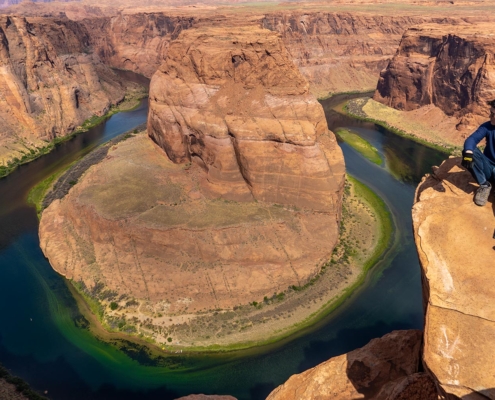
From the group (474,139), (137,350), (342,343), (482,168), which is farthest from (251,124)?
(482,168)

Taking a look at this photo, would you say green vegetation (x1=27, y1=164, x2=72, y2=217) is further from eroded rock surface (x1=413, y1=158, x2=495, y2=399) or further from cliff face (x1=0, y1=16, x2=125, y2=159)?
eroded rock surface (x1=413, y1=158, x2=495, y2=399)

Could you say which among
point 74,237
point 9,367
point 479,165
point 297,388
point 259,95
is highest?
point 479,165

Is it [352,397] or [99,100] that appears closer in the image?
[352,397]

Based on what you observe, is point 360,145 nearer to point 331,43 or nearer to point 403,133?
point 403,133

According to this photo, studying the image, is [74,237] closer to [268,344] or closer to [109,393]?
[109,393]

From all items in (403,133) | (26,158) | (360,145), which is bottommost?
(403,133)

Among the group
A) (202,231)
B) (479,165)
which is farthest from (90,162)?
(479,165)
